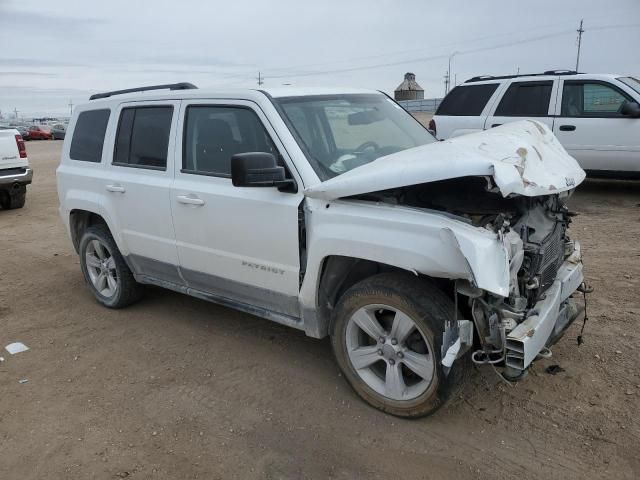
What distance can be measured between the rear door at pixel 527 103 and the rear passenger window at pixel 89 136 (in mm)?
6325

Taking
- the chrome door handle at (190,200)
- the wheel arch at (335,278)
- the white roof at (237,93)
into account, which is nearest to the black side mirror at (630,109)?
the white roof at (237,93)

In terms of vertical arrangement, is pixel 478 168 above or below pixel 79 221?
above

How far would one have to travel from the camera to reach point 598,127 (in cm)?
842

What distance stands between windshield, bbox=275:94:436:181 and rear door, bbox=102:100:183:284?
1.06m

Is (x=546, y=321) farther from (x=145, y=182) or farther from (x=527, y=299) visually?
(x=145, y=182)

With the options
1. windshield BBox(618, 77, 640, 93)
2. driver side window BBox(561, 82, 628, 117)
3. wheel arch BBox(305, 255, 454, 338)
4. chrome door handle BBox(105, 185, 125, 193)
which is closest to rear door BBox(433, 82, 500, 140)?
driver side window BBox(561, 82, 628, 117)

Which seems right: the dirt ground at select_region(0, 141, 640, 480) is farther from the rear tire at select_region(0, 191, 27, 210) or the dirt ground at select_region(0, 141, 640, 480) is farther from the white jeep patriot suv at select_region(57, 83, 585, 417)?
the rear tire at select_region(0, 191, 27, 210)

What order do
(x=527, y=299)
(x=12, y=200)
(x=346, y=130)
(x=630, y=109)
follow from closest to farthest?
(x=527, y=299) → (x=346, y=130) → (x=630, y=109) → (x=12, y=200)

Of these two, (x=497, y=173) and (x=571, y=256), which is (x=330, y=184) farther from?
(x=571, y=256)

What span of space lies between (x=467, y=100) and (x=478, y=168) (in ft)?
23.7

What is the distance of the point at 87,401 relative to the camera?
3.59 metres

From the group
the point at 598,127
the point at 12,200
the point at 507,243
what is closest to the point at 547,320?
the point at 507,243

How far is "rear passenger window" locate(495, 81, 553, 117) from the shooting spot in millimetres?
8727

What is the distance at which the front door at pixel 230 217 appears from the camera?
3463 millimetres
